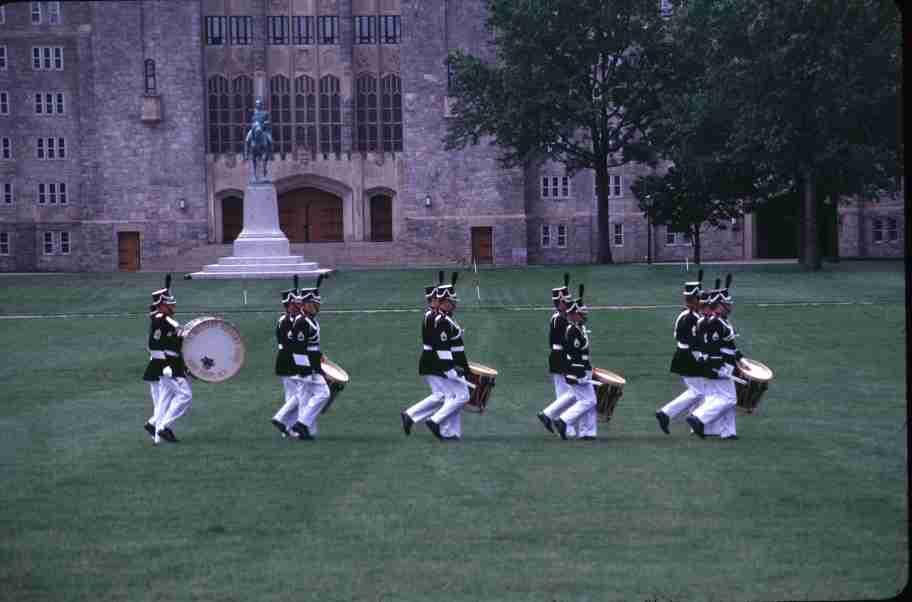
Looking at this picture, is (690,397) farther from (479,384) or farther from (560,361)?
(479,384)

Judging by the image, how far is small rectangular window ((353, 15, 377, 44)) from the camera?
295 ft

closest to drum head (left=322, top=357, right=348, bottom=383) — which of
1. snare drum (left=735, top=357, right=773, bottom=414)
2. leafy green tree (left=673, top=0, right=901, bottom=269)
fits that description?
snare drum (left=735, top=357, right=773, bottom=414)

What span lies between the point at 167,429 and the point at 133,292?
39.2 meters

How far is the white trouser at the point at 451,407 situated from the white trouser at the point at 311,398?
5.22 feet

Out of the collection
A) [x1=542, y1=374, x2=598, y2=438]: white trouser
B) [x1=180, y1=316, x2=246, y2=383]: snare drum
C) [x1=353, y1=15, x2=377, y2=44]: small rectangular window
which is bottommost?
[x1=542, y1=374, x2=598, y2=438]: white trouser

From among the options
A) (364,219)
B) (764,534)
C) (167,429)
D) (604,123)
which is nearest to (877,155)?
(604,123)

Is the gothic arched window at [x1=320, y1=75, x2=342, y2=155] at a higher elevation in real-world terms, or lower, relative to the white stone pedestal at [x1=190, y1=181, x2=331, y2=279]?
higher

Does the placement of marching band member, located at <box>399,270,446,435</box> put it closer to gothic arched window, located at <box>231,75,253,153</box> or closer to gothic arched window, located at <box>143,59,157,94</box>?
gothic arched window, located at <box>231,75,253,153</box>

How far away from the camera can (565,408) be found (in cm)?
2162

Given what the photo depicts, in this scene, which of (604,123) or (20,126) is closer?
(604,123)

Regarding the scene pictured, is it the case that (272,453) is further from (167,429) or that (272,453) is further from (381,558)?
(381,558)

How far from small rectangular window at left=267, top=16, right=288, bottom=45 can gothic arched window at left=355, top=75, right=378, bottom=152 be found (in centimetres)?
Result: 517

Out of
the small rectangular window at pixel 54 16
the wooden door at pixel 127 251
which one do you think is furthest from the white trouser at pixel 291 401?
the small rectangular window at pixel 54 16

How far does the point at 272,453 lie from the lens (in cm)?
2047
